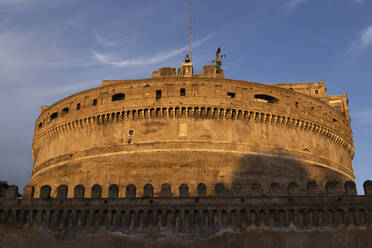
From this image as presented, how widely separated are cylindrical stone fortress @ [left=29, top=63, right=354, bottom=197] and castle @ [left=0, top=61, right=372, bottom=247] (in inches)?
2.2

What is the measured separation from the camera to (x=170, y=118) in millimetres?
22344

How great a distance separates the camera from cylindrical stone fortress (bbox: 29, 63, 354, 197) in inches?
842

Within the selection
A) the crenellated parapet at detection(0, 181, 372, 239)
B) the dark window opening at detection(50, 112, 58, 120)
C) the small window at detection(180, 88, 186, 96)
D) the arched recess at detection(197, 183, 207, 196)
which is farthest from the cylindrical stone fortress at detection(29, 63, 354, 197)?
the crenellated parapet at detection(0, 181, 372, 239)

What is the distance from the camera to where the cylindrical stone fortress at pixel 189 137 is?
21.4m

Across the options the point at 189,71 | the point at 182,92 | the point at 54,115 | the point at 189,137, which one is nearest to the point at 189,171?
the point at 189,137

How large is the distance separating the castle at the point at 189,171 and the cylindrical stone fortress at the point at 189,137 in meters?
0.06

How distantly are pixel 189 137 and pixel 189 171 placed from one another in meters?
1.81

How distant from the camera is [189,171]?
830 inches

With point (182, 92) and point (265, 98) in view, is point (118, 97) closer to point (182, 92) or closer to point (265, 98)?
point (182, 92)

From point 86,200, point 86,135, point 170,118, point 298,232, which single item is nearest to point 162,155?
point 170,118

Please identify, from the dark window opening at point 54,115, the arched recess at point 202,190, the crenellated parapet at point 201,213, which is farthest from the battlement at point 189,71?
the crenellated parapet at point 201,213

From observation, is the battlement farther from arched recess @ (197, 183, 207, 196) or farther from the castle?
arched recess @ (197, 183, 207, 196)

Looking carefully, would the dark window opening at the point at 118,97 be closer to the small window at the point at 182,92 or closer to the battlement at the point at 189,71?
the small window at the point at 182,92

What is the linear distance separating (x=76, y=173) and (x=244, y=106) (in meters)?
9.42
